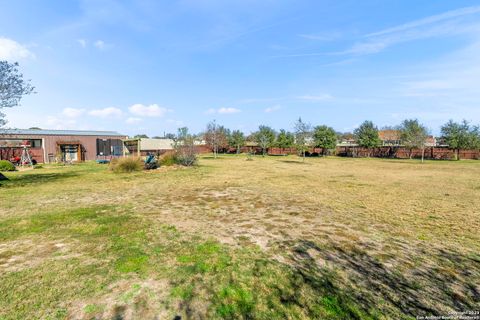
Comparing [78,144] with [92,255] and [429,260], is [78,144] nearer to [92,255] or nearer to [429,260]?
[92,255]

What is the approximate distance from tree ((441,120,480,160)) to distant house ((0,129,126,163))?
4674 centimetres

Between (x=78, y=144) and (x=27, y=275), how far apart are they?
31.9 metres

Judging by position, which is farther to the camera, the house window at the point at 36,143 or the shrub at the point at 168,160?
the house window at the point at 36,143

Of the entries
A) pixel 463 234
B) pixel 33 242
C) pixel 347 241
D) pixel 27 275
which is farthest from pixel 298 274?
pixel 33 242

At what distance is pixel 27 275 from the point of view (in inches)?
150

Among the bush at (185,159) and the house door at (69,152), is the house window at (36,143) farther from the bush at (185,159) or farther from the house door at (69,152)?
the bush at (185,159)

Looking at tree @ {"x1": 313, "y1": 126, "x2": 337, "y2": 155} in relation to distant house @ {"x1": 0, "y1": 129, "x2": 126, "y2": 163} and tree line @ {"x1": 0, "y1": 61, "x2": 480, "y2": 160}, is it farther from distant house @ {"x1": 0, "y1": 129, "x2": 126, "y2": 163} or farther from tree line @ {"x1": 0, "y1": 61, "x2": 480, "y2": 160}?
distant house @ {"x1": 0, "y1": 129, "x2": 126, "y2": 163}

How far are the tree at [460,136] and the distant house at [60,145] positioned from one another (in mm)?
46744

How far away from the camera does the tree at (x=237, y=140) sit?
50.9 m

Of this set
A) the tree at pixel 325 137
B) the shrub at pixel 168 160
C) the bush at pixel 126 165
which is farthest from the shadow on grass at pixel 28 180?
the tree at pixel 325 137

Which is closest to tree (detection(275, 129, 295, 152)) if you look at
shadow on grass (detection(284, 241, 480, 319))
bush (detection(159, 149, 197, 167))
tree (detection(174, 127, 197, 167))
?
tree (detection(174, 127, 197, 167))

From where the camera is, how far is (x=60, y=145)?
29.6 m

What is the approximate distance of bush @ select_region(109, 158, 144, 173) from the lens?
Result: 17938 mm

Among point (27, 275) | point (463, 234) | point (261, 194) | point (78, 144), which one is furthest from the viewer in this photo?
point (78, 144)
